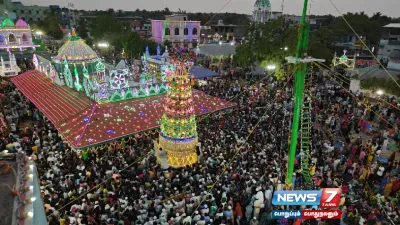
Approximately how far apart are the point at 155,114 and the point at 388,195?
35.6 feet

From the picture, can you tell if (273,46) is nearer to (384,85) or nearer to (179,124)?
(384,85)

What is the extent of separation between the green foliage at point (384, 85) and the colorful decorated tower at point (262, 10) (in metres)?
30.4

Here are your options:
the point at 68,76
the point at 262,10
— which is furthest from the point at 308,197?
the point at 262,10

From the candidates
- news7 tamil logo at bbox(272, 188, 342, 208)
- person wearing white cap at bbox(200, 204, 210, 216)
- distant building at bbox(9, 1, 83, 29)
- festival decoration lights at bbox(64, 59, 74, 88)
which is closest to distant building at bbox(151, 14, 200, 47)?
distant building at bbox(9, 1, 83, 29)

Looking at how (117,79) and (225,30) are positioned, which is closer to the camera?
(117,79)

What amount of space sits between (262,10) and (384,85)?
32.4m

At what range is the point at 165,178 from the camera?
10.7 metres

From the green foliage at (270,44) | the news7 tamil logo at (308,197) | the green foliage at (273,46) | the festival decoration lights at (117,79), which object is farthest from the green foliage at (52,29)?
the news7 tamil logo at (308,197)

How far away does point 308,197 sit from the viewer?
724 centimetres

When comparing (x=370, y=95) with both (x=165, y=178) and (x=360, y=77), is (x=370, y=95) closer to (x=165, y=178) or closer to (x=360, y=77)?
(x=360, y=77)

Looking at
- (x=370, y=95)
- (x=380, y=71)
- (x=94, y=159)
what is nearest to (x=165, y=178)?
(x=94, y=159)

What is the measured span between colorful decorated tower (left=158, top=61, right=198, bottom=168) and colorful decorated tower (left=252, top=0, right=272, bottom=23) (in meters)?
39.6

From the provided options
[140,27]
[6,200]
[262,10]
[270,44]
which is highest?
[262,10]

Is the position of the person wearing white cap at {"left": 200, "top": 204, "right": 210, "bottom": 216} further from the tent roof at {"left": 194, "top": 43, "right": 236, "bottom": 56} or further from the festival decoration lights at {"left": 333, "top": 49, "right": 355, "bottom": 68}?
the tent roof at {"left": 194, "top": 43, "right": 236, "bottom": 56}
